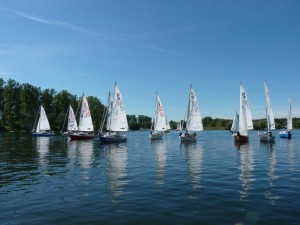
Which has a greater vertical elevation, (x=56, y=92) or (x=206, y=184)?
(x=56, y=92)

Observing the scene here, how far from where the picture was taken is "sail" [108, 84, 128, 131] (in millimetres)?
67688

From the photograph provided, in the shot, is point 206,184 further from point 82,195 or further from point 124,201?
point 82,195

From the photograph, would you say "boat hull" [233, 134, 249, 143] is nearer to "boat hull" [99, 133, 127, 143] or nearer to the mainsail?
the mainsail

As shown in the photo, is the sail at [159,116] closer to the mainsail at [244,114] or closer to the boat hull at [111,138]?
the boat hull at [111,138]

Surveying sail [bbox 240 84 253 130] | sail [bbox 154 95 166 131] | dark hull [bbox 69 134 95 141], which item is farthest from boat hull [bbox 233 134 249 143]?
dark hull [bbox 69 134 95 141]

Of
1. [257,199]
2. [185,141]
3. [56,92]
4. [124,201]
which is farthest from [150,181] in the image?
[56,92]

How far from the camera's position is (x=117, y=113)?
6806 centimetres

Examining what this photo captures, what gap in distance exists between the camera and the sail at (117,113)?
67.7 metres

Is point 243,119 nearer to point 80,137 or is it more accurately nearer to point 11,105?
point 80,137

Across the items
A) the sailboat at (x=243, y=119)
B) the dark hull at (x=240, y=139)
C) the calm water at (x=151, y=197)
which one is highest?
the sailboat at (x=243, y=119)

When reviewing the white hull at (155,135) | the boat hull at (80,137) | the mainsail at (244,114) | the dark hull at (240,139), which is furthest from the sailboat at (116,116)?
the mainsail at (244,114)

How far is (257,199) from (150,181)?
764cm

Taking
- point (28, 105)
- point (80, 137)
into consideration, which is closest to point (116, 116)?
point (80, 137)

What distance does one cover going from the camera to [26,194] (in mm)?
16688
